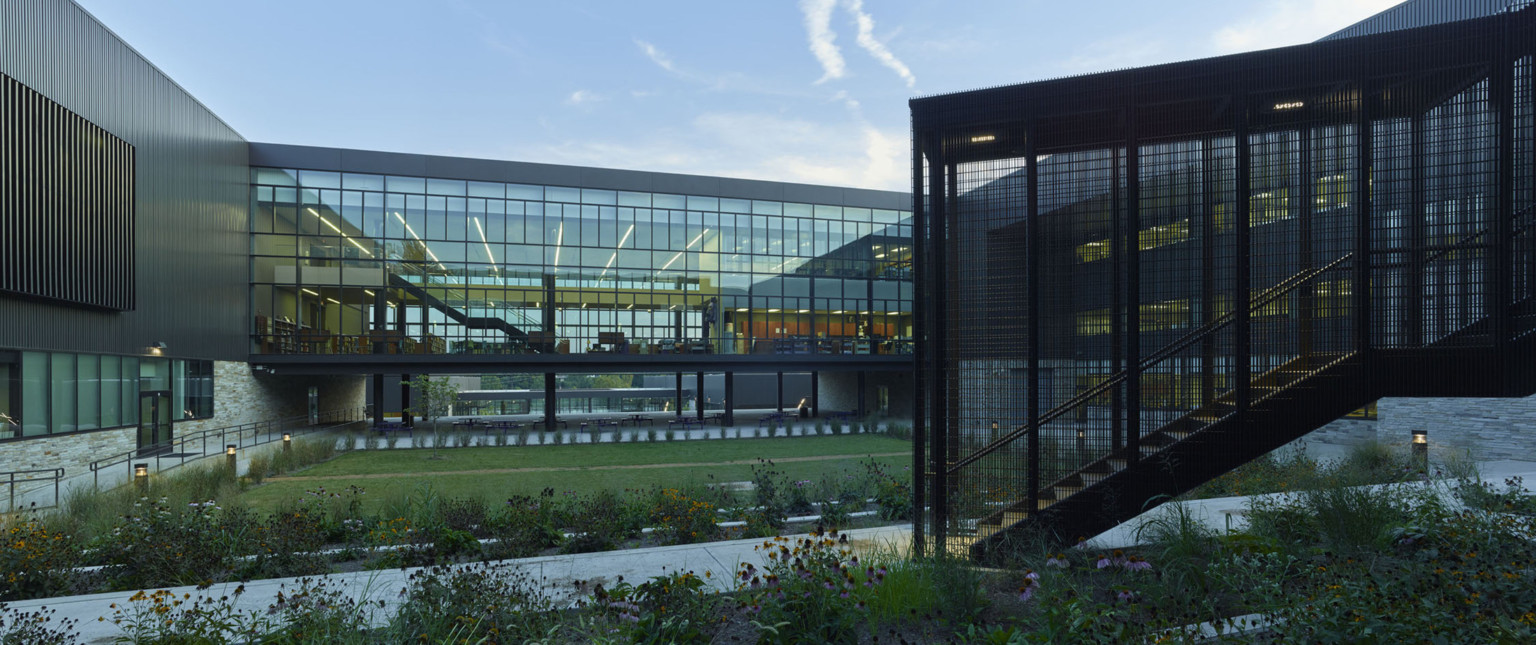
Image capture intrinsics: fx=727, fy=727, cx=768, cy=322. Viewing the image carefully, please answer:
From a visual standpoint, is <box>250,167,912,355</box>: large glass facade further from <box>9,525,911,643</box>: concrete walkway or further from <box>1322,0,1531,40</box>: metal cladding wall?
<box>9,525,911,643</box>: concrete walkway

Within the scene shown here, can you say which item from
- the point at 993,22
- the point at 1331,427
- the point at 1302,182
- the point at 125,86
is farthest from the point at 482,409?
the point at 993,22

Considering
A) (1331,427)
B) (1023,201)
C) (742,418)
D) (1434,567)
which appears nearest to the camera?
(1434,567)

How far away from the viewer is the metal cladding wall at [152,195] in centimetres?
1727

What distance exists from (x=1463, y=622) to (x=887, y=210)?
3652cm

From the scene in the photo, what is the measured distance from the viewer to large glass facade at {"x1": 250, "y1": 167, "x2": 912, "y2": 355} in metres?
30.6

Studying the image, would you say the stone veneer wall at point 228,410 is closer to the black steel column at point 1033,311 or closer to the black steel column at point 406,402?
the black steel column at point 406,402

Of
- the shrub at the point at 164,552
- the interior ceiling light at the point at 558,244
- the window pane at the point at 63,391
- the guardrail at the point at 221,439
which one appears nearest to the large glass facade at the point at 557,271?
the interior ceiling light at the point at 558,244

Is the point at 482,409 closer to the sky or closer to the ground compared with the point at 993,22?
closer to the ground

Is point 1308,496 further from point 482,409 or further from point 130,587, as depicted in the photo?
point 482,409

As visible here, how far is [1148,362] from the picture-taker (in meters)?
7.89

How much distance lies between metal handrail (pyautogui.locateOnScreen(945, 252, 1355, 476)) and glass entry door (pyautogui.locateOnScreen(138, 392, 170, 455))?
79.4 ft

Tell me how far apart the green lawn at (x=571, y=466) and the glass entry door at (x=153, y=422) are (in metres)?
5.94

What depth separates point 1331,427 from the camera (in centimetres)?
1983

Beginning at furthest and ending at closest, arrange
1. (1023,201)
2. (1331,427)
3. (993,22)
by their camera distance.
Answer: (993,22) → (1331,427) → (1023,201)
